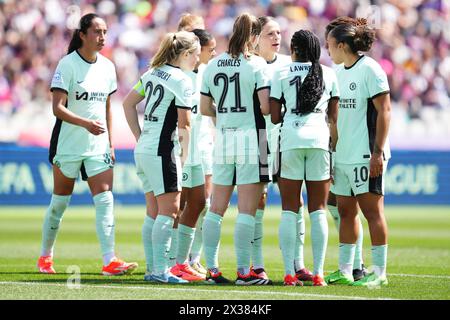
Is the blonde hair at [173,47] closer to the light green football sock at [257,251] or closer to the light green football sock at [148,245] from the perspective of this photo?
the light green football sock at [148,245]

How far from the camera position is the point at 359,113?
9.20m

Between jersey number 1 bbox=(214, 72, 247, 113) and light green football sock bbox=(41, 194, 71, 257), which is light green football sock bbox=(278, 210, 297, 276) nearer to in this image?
jersey number 1 bbox=(214, 72, 247, 113)

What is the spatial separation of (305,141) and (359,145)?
745 millimetres

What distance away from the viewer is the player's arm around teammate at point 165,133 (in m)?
9.02

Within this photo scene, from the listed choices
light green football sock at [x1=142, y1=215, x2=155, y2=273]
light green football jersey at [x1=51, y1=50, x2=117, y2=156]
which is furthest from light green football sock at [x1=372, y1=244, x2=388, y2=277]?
light green football jersey at [x1=51, y1=50, x2=117, y2=156]

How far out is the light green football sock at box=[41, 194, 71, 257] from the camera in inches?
406

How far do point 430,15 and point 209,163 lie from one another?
17.2m

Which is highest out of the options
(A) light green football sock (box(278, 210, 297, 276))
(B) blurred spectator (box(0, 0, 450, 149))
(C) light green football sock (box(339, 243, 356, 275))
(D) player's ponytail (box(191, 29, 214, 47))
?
(B) blurred spectator (box(0, 0, 450, 149))

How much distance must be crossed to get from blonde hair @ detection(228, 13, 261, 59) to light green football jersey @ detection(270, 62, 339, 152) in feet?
1.51

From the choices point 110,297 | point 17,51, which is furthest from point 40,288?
point 17,51

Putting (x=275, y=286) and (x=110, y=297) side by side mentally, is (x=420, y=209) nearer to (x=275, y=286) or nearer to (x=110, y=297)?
(x=275, y=286)

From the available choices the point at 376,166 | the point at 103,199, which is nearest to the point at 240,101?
the point at 376,166

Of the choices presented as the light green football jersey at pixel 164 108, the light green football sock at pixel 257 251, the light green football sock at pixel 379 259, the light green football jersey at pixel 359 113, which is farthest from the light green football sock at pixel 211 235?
the light green football sock at pixel 379 259

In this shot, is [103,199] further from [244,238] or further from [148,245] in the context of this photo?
[244,238]
